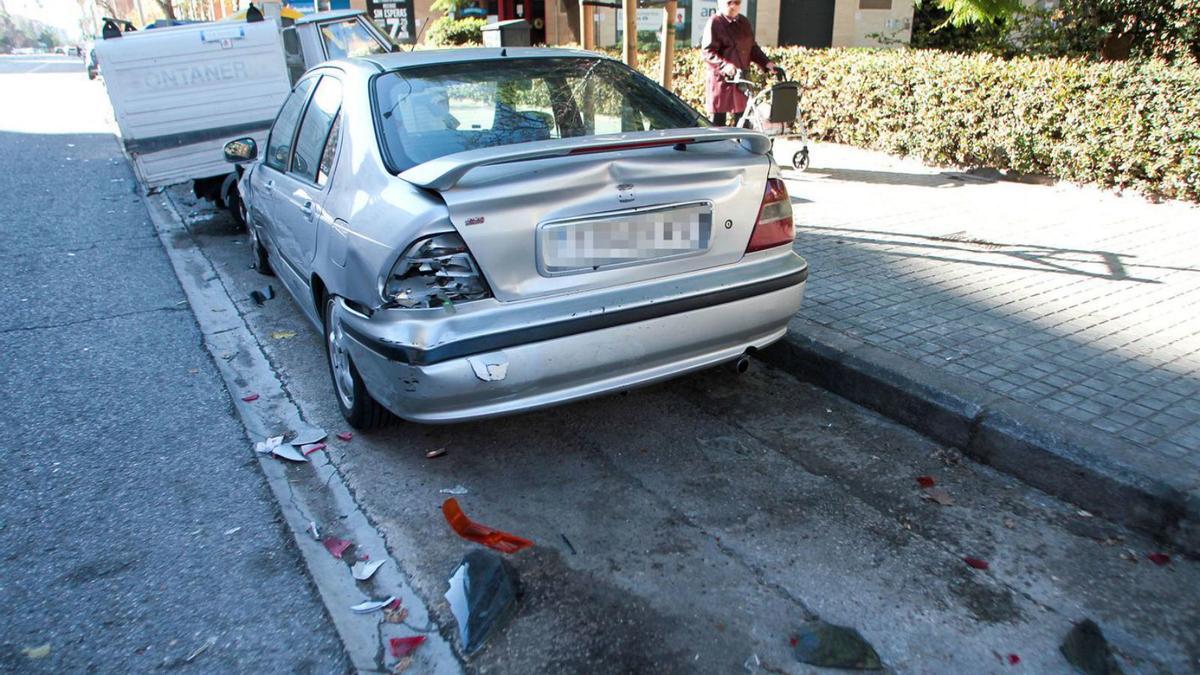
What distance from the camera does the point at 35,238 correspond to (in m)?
7.76

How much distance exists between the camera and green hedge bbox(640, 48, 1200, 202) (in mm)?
6680

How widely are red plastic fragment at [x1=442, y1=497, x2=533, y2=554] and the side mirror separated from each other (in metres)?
3.38

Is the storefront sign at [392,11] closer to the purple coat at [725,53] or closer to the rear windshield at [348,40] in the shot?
the rear windshield at [348,40]

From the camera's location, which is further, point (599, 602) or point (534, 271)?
point (534, 271)

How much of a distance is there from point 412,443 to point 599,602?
4.76 feet

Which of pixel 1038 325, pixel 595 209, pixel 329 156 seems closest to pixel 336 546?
pixel 595 209

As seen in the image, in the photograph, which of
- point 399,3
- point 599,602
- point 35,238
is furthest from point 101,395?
point 399,3

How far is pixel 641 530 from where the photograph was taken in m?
3.07

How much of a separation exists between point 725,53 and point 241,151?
5127mm

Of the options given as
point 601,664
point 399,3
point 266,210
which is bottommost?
point 601,664

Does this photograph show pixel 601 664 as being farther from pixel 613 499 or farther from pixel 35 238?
pixel 35 238

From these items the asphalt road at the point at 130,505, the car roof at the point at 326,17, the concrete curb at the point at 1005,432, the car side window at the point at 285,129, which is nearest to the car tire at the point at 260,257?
the asphalt road at the point at 130,505

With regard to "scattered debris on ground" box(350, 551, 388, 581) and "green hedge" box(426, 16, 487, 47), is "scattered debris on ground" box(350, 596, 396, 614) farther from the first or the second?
"green hedge" box(426, 16, 487, 47)

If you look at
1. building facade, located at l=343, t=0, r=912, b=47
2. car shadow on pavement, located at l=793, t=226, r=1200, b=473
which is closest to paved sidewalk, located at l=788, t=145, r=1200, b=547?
car shadow on pavement, located at l=793, t=226, r=1200, b=473
